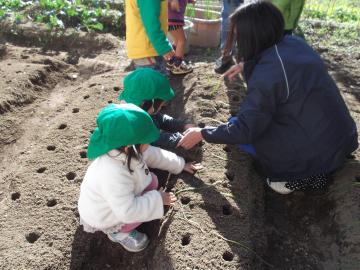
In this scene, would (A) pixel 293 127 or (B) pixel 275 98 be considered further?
(A) pixel 293 127

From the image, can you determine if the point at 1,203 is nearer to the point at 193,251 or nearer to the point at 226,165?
the point at 193,251

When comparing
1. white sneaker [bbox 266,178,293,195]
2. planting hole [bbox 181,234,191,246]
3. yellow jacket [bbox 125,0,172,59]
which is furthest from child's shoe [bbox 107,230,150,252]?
yellow jacket [bbox 125,0,172,59]

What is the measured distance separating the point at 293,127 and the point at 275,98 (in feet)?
0.86

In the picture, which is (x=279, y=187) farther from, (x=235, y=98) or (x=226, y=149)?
(x=235, y=98)

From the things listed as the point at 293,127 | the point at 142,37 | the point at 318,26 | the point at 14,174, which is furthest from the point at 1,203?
the point at 318,26

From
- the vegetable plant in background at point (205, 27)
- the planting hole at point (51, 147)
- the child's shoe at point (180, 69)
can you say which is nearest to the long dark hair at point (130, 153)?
the planting hole at point (51, 147)

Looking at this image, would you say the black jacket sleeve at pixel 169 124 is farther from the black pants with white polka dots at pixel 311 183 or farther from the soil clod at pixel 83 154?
the black pants with white polka dots at pixel 311 183

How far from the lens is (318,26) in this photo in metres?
5.54

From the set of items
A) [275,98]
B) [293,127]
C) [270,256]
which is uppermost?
[275,98]

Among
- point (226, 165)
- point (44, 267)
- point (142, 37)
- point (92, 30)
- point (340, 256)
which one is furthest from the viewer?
point (92, 30)

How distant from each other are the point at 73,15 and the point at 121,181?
450 centimetres

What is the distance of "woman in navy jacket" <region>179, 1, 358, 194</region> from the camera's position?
2.00 metres

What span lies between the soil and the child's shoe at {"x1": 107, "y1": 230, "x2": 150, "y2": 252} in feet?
0.27

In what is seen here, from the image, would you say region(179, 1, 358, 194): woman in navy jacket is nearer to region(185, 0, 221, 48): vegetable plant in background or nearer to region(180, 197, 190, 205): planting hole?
region(180, 197, 190, 205): planting hole
